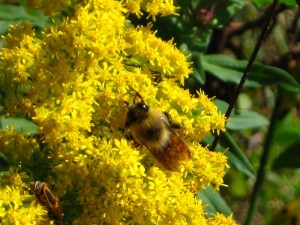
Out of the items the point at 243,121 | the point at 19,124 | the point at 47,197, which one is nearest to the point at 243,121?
the point at 243,121

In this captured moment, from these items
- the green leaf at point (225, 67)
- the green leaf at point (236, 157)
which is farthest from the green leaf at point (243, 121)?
the green leaf at point (236, 157)

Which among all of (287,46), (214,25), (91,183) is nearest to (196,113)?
(91,183)

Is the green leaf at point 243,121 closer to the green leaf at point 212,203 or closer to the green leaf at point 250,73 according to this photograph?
the green leaf at point 250,73

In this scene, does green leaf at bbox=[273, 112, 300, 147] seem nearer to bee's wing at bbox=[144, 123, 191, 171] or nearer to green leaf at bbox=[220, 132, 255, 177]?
green leaf at bbox=[220, 132, 255, 177]

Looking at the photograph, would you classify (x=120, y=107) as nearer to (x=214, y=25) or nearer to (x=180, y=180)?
(x=180, y=180)

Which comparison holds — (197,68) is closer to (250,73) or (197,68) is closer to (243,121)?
(250,73)

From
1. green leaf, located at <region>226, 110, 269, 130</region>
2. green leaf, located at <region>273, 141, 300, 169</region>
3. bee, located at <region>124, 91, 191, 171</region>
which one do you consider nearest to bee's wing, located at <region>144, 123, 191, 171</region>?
bee, located at <region>124, 91, 191, 171</region>
